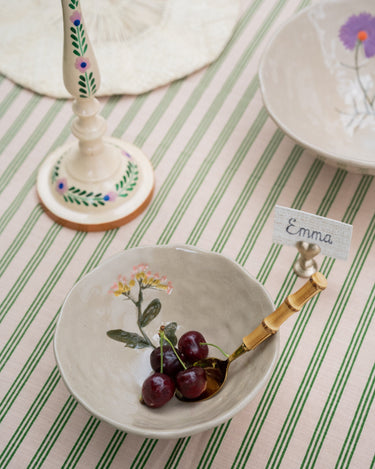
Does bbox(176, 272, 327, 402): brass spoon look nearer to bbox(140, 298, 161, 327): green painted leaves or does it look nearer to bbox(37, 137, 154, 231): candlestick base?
bbox(140, 298, 161, 327): green painted leaves

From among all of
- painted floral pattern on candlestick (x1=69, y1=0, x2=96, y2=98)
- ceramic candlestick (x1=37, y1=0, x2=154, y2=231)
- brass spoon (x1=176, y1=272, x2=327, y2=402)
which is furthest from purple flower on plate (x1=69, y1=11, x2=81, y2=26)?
Result: brass spoon (x1=176, y1=272, x2=327, y2=402)

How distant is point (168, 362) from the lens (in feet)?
2.41

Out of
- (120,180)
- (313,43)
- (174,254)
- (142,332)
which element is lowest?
(142,332)

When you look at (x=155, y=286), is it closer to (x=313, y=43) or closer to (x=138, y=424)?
(x=138, y=424)

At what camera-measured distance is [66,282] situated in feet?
3.21

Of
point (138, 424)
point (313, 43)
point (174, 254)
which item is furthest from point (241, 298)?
point (313, 43)

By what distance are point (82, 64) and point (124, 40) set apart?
0.47 meters

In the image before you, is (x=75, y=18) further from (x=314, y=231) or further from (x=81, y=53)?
(x=314, y=231)

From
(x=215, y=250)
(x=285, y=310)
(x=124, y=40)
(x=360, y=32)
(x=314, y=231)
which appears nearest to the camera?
(x=285, y=310)

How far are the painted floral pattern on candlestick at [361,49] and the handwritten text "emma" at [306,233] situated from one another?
14.7 inches

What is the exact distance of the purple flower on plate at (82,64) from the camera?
852mm

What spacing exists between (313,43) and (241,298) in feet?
1.91

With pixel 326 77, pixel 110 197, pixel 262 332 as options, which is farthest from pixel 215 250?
Answer: pixel 326 77

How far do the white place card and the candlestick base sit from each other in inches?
12.6
